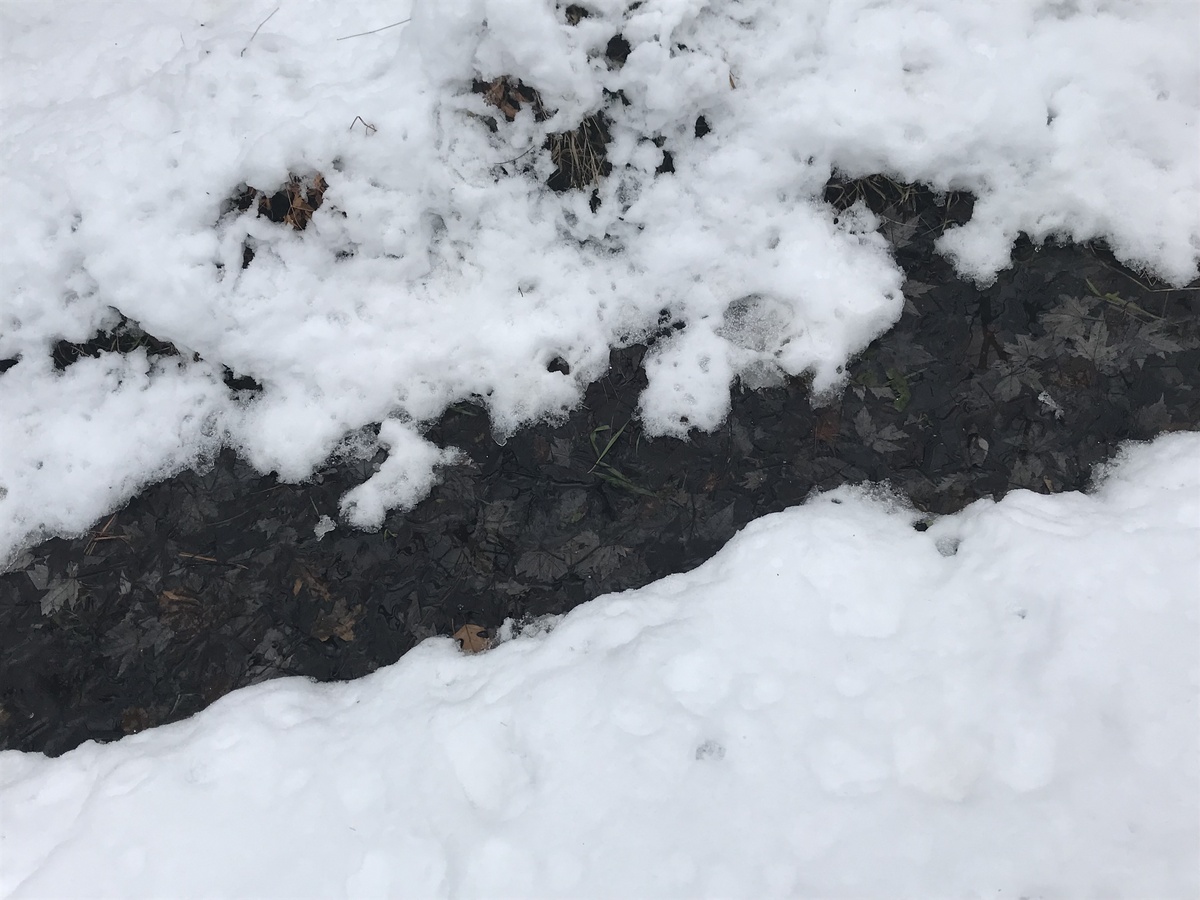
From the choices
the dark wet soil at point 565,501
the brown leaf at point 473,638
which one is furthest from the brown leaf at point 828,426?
the brown leaf at point 473,638

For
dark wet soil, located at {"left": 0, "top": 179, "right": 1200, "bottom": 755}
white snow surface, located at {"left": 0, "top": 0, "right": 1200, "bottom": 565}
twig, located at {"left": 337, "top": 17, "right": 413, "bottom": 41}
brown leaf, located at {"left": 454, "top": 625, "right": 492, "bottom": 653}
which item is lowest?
brown leaf, located at {"left": 454, "top": 625, "right": 492, "bottom": 653}

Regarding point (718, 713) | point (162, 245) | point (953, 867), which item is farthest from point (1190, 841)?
point (162, 245)

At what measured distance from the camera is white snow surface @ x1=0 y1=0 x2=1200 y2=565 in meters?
2.52

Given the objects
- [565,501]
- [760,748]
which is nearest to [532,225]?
[565,501]

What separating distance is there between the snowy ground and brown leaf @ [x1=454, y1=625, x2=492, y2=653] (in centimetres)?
11

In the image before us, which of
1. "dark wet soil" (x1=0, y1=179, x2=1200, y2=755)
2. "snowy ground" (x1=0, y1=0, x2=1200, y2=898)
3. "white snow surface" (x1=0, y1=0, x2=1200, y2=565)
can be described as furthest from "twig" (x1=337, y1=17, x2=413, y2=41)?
"dark wet soil" (x1=0, y1=179, x2=1200, y2=755)

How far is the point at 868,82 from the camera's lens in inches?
100

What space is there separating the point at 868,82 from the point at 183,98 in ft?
8.91

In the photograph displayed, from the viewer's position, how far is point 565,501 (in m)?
2.55

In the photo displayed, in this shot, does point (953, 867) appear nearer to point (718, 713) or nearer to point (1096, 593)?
point (718, 713)

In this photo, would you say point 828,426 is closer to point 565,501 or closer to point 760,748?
point 565,501

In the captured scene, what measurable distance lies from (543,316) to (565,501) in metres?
0.72

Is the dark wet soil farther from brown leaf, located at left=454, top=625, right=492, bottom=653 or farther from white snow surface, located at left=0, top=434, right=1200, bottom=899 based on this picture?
white snow surface, located at left=0, top=434, right=1200, bottom=899

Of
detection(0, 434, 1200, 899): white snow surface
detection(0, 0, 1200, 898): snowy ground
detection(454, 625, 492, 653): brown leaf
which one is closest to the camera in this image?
detection(0, 434, 1200, 899): white snow surface
